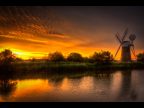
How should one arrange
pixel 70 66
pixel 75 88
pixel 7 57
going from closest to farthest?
1. pixel 75 88
2. pixel 7 57
3. pixel 70 66

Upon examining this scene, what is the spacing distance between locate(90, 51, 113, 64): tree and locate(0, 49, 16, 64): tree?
4.99 ft

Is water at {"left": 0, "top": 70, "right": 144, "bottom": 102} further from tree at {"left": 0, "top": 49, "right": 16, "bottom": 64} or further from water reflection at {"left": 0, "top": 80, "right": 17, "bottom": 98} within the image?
tree at {"left": 0, "top": 49, "right": 16, "bottom": 64}

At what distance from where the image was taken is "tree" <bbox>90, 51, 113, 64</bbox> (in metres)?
4.58

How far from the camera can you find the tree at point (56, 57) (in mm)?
4504

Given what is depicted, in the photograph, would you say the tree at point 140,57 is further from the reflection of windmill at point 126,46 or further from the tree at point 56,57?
the tree at point 56,57

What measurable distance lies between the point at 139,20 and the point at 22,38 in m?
2.23

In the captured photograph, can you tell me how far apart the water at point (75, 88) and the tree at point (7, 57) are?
1.14 feet

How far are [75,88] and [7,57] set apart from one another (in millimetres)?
1405

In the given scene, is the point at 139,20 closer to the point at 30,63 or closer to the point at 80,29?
the point at 80,29

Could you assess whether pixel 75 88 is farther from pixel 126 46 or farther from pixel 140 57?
pixel 140 57

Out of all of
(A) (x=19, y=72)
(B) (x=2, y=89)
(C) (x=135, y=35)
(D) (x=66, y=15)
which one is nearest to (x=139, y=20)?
(C) (x=135, y=35)

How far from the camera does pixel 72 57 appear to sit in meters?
4.56
